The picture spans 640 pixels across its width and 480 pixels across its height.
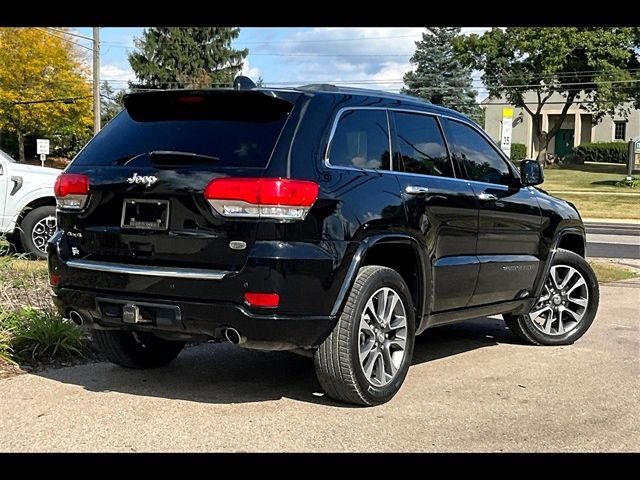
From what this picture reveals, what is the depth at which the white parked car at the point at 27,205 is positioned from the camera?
434 inches

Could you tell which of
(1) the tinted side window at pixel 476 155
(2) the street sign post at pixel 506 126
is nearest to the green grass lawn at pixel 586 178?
(2) the street sign post at pixel 506 126

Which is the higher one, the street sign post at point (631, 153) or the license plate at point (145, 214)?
the street sign post at point (631, 153)

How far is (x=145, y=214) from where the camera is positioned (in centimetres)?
469

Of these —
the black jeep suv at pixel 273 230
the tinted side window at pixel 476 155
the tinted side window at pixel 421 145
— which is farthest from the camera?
the tinted side window at pixel 476 155

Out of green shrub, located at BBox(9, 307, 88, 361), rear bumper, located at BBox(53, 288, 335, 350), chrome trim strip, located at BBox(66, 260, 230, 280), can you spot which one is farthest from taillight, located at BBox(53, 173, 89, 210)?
green shrub, located at BBox(9, 307, 88, 361)

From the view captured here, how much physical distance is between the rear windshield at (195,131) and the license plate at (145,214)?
26cm

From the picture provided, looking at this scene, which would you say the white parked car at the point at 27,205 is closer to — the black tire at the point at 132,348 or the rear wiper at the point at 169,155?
the black tire at the point at 132,348

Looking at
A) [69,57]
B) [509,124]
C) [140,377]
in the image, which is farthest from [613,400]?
[69,57]

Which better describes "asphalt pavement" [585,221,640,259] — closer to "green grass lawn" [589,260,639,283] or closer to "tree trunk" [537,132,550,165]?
"green grass lawn" [589,260,639,283]

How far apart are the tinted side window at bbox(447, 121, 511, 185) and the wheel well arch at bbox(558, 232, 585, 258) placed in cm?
115

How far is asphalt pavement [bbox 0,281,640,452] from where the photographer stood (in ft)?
14.1

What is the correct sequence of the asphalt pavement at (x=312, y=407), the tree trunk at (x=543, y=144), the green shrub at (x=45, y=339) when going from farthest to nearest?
the tree trunk at (x=543, y=144), the green shrub at (x=45, y=339), the asphalt pavement at (x=312, y=407)

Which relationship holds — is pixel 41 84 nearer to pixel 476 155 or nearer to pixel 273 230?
pixel 476 155

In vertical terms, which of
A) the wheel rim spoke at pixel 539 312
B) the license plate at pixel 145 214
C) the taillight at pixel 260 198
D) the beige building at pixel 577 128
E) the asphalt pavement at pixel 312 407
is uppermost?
the beige building at pixel 577 128
